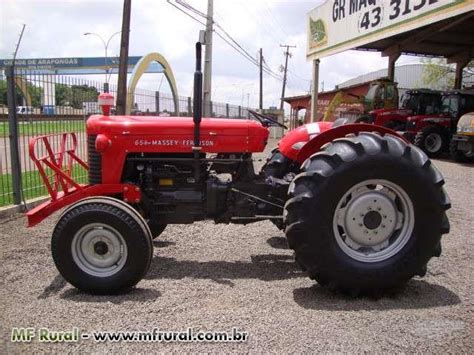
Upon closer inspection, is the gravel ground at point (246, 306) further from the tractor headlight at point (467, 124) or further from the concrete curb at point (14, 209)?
the tractor headlight at point (467, 124)

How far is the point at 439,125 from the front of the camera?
17531mm

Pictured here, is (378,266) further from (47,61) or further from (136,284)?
(47,61)

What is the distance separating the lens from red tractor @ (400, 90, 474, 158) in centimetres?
1733

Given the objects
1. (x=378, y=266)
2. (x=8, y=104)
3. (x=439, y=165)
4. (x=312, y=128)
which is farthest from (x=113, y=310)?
(x=439, y=165)

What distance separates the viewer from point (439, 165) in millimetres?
15070

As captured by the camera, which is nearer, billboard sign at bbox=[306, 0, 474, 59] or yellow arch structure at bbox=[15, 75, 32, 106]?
yellow arch structure at bbox=[15, 75, 32, 106]

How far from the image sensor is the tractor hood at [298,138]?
492 centimetres

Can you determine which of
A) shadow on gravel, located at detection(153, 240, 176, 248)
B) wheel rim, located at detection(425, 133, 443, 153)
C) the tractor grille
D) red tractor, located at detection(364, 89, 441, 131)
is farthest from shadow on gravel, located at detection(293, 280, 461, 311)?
red tractor, located at detection(364, 89, 441, 131)

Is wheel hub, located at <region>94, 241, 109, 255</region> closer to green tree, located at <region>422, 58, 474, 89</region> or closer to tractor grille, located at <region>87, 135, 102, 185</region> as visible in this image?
tractor grille, located at <region>87, 135, 102, 185</region>

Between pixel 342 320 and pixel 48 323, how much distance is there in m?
2.05

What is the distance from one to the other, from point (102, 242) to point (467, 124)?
548 inches

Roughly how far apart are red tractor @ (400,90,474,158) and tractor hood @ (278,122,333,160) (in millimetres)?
13014

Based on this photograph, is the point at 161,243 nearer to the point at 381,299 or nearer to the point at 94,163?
the point at 94,163

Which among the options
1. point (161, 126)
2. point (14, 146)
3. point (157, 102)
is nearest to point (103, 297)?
point (161, 126)
